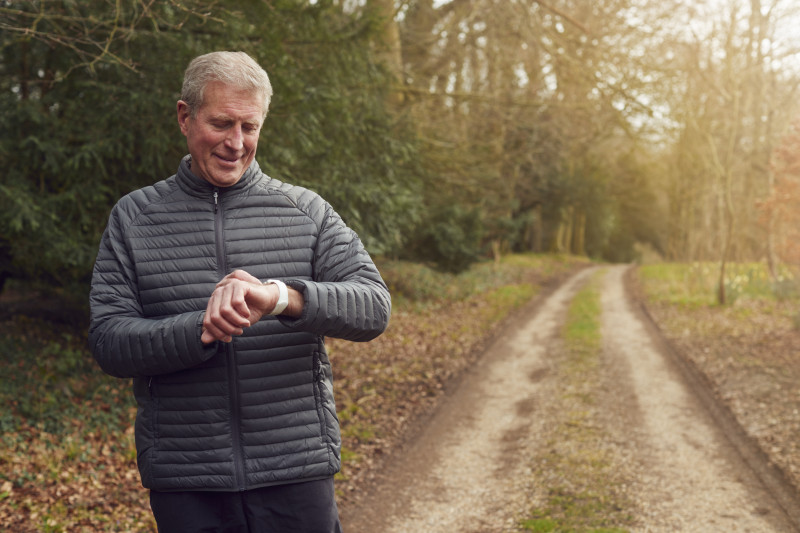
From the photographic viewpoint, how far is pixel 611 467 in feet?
20.6

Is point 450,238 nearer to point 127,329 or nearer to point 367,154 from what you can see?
point 367,154

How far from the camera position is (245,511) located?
2.00 meters

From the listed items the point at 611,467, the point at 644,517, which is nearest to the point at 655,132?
the point at 611,467

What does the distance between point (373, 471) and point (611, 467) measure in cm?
229

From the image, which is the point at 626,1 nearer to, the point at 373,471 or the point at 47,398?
the point at 373,471

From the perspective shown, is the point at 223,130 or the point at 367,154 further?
the point at 367,154

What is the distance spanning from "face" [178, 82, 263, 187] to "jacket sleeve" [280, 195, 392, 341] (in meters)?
0.29

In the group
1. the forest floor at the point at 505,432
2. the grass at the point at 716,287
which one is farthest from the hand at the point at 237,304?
the grass at the point at 716,287

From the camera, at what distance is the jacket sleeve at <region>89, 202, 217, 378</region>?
1.78 m

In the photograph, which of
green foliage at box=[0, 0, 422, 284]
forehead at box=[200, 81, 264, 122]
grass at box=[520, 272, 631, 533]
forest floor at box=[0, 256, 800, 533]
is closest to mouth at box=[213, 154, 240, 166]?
forehead at box=[200, 81, 264, 122]

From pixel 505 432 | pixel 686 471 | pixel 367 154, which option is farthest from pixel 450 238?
pixel 686 471

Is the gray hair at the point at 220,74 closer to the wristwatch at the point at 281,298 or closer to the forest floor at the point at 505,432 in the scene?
the wristwatch at the point at 281,298

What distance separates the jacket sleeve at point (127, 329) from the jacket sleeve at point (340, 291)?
0.27 metres

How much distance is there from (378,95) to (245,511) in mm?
8685
